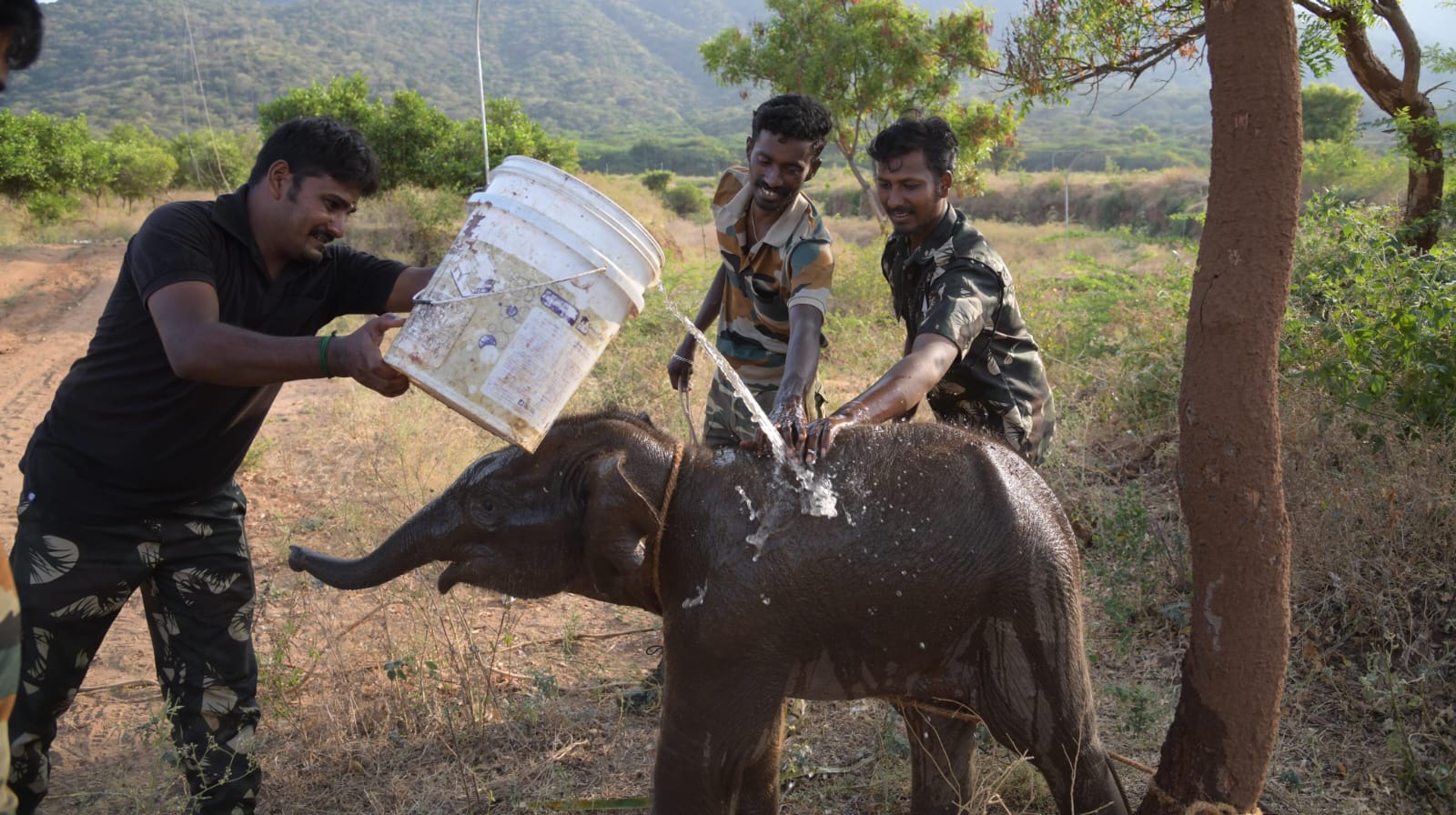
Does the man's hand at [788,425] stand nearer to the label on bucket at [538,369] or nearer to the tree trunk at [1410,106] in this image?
the label on bucket at [538,369]

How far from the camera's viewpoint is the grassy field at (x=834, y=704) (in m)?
3.51

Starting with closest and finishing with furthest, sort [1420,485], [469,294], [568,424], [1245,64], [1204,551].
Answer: [469,294] → [1245,64] → [1204,551] → [568,424] → [1420,485]

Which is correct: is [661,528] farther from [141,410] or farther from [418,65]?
[418,65]

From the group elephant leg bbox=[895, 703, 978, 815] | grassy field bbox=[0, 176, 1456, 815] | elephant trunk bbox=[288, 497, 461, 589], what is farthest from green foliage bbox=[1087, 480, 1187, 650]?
elephant trunk bbox=[288, 497, 461, 589]

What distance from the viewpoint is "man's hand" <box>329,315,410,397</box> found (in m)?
2.37

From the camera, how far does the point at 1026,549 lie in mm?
2562

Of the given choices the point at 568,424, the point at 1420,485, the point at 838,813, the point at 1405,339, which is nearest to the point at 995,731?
the point at 838,813

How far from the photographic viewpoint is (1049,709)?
8.60 feet

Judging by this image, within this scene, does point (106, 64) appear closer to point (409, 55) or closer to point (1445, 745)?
point (409, 55)

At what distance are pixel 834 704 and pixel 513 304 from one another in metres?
2.55

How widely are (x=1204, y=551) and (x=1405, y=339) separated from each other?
9.35 ft

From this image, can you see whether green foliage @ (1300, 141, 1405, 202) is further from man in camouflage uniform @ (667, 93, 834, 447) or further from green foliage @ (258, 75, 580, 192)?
Result: man in camouflage uniform @ (667, 93, 834, 447)

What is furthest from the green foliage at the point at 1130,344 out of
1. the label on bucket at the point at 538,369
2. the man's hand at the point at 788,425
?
the label on bucket at the point at 538,369

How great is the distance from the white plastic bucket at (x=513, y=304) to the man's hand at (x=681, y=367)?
1.79 metres
